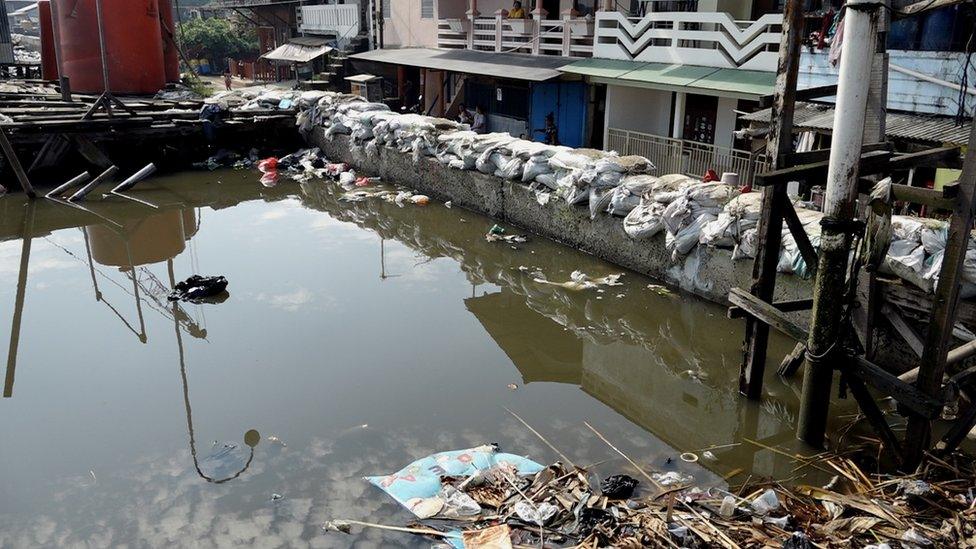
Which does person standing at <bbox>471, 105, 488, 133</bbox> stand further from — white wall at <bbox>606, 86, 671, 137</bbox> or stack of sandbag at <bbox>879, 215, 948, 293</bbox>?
stack of sandbag at <bbox>879, 215, 948, 293</bbox>

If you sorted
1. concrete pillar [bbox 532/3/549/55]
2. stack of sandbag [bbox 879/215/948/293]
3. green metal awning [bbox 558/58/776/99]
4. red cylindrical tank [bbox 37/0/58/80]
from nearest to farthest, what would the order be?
stack of sandbag [bbox 879/215/948/293] < green metal awning [bbox 558/58/776/99] < concrete pillar [bbox 532/3/549/55] < red cylindrical tank [bbox 37/0/58/80]

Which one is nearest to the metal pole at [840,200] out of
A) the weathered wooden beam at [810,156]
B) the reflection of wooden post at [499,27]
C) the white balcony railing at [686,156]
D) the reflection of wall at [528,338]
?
the weathered wooden beam at [810,156]

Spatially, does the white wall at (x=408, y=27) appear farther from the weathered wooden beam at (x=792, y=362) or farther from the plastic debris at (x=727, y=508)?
the plastic debris at (x=727, y=508)

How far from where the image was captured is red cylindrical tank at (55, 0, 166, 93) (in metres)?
17.6

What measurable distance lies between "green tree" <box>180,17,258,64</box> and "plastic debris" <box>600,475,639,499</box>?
33493mm

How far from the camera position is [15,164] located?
11977 mm

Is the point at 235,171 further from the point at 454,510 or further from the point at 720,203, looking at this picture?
the point at 454,510

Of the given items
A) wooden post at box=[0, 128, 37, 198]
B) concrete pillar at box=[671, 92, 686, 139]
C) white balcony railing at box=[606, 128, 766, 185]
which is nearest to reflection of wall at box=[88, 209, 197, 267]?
wooden post at box=[0, 128, 37, 198]

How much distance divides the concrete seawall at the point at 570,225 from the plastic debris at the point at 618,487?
3.03 meters

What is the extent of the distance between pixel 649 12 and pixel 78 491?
37.4 ft

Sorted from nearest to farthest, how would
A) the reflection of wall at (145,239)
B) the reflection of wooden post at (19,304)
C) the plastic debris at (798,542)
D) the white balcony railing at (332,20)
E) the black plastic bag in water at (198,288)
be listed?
1. the plastic debris at (798,542)
2. the reflection of wooden post at (19,304)
3. the black plastic bag in water at (198,288)
4. the reflection of wall at (145,239)
5. the white balcony railing at (332,20)

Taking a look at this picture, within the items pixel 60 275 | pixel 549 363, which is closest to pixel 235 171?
pixel 60 275

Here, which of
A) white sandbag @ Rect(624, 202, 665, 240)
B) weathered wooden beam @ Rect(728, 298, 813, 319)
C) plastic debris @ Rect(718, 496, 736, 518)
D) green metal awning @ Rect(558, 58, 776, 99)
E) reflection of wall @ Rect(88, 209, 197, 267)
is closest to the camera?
plastic debris @ Rect(718, 496, 736, 518)

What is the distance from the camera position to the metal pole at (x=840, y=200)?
4.11 metres
